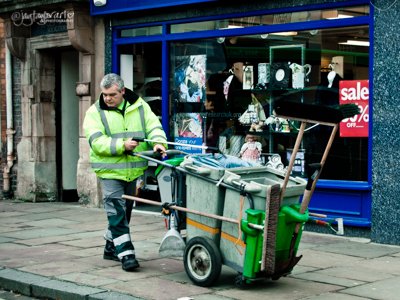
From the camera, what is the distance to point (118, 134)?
7.89 meters

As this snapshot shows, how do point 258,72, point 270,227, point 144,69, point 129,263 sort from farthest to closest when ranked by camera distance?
point 144,69
point 258,72
point 129,263
point 270,227

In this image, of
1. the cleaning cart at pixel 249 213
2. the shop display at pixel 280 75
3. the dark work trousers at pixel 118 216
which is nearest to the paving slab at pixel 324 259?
the cleaning cart at pixel 249 213

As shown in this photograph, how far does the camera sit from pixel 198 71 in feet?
39.0

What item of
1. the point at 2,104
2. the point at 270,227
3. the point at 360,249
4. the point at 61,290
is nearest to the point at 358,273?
the point at 360,249

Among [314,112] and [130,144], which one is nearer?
[314,112]

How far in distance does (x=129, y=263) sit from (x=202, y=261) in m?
0.97

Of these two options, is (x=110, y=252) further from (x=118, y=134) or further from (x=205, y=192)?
(x=205, y=192)

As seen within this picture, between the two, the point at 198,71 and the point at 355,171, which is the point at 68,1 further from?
the point at 355,171

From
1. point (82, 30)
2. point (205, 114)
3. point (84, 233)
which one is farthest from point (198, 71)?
point (84, 233)

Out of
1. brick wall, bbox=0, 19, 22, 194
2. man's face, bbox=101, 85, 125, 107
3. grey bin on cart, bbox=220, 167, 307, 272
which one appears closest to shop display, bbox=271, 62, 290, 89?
man's face, bbox=101, 85, 125, 107

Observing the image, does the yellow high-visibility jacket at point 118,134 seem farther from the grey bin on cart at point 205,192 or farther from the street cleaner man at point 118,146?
the grey bin on cart at point 205,192

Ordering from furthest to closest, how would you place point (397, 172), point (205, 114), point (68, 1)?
point (68, 1) → point (205, 114) → point (397, 172)

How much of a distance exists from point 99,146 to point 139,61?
17.7 ft

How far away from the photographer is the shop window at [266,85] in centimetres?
990
